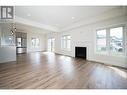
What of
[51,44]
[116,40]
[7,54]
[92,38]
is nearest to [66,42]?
[92,38]

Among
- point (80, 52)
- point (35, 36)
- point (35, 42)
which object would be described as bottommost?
point (80, 52)

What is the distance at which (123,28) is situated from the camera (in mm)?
5289

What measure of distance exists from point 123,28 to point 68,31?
5.32 meters

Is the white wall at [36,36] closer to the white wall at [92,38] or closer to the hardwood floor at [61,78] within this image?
the white wall at [92,38]

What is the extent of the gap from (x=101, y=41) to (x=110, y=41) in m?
0.66

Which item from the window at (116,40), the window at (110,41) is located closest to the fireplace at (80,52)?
the window at (110,41)

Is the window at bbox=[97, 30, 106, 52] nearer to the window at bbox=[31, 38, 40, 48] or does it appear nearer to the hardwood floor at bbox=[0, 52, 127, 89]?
the hardwood floor at bbox=[0, 52, 127, 89]

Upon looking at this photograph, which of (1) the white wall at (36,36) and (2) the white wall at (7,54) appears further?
(1) the white wall at (36,36)

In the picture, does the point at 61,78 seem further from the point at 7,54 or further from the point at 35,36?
the point at 35,36

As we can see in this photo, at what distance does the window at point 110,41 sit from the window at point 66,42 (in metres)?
3.60

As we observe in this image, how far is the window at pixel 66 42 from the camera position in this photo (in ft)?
32.8

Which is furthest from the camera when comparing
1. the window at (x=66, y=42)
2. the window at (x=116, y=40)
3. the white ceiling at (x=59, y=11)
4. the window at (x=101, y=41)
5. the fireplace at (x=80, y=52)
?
the window at (x=66, y=42)

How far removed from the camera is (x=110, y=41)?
19.6 feet
